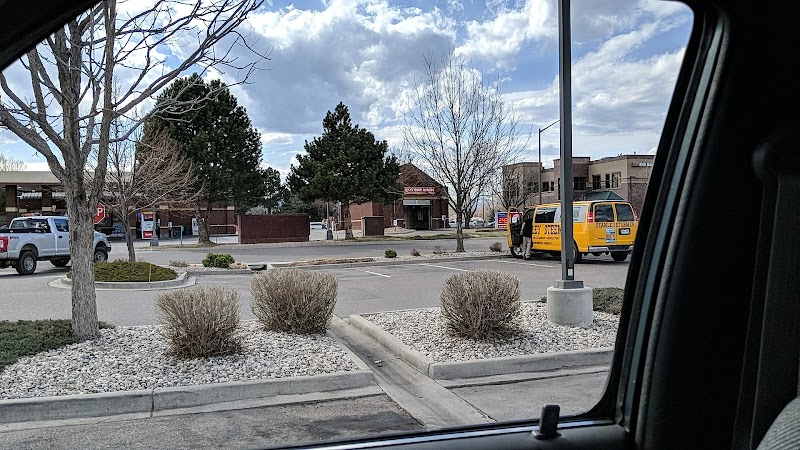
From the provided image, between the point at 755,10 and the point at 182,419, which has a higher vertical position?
the point at 755,10

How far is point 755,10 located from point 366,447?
1.64 meters

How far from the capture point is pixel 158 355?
21.1ft

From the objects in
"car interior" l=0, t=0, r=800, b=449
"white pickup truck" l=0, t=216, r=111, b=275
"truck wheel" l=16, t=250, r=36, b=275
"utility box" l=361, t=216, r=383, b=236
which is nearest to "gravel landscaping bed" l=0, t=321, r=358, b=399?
"car interior" l=0, t=0, r=800, b=449

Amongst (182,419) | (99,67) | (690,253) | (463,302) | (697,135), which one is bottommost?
(182,419)

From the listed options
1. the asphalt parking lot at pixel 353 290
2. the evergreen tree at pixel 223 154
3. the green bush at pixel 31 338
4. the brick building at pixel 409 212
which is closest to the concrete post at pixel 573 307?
the asphalt parking lot at pixel 353 290

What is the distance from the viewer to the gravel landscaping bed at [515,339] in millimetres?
6672

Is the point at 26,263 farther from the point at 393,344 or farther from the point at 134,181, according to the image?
the point at 393,344

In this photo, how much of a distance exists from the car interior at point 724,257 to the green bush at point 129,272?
13.1m

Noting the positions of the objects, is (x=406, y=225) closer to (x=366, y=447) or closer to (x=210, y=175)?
(x=210, y=175)

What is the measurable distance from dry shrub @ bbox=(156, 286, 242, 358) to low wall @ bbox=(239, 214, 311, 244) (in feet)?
99.0

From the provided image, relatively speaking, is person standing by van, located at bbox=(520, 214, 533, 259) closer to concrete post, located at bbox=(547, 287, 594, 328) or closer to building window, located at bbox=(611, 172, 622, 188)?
concrete post, located at bbox=(547, 287, 594, 328)

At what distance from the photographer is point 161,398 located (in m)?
5.21

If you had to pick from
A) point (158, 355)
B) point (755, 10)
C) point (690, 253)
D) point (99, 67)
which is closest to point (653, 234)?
point (690, 253)

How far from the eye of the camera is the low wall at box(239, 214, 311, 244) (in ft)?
120
